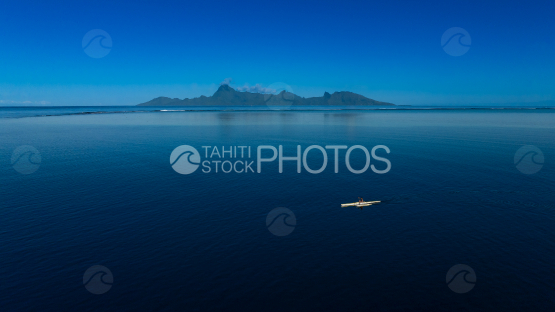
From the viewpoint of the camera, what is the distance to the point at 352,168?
5625 cm

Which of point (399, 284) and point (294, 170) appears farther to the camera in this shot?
point (294, 170)

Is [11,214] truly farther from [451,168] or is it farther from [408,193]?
[451,168]

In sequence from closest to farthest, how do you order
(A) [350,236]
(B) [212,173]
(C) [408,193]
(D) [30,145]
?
(A) [350,236], (C) [408,193], (B) [212,173], (D) [30,145]

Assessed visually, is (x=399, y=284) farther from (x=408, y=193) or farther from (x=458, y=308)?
(x=408, y=193)

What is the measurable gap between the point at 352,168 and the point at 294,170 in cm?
1118

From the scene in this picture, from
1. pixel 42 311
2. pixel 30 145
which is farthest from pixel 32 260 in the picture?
pixel 30 145

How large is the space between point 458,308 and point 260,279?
1361cm

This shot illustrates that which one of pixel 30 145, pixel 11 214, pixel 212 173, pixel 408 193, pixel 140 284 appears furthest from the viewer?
pixel 30 145

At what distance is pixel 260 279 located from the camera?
22.4 m

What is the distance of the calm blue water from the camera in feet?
67.5

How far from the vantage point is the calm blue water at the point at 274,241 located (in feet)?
67.5

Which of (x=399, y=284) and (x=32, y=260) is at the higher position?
(x=32, y=260)

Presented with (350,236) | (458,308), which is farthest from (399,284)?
(350,236)

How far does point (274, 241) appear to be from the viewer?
92.2 ft
